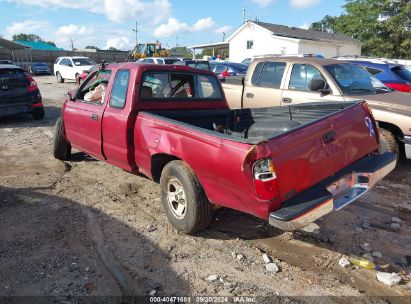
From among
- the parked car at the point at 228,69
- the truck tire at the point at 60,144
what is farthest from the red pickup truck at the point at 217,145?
the parked car at the point at 228,69

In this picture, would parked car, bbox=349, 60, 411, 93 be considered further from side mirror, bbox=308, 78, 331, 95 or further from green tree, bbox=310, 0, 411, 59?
green tree, bbox=310, 0, 411, 59

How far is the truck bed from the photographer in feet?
15.4

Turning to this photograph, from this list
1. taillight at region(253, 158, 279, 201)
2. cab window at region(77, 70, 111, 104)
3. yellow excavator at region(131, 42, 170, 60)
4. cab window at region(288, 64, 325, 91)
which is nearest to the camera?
taillight at region(253, 158, 279, 201)

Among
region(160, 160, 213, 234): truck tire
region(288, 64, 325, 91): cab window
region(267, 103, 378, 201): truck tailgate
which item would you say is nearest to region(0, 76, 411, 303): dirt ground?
region(160, 160, 213, 234): truck tire

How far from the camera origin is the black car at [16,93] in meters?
9.91

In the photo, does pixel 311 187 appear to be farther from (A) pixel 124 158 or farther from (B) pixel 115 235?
(A) pixel 124 158

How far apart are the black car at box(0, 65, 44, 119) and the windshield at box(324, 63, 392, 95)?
7887 mm

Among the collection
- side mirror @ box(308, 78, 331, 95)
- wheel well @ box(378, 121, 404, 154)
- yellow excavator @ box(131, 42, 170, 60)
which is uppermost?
yellow excavator @ box(131, 42, 170, 60)

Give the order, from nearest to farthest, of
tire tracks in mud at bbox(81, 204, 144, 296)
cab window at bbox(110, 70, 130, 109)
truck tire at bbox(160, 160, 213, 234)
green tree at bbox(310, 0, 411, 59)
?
tire tracks in mud at bbox(81, 204, 144, 296) < truck tire at bbox(160, 160, 213, 234) < cab window at bbox(110, 70, 130, 109) < green tree at bbox(310, 0, 411, 59)

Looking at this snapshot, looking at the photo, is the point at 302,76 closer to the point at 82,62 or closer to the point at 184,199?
the point at 184,199

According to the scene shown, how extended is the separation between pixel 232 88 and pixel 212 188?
523 centimetres

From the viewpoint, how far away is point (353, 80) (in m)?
6.90

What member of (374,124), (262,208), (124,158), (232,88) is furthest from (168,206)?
(232,88)

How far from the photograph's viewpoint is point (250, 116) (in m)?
5.47
